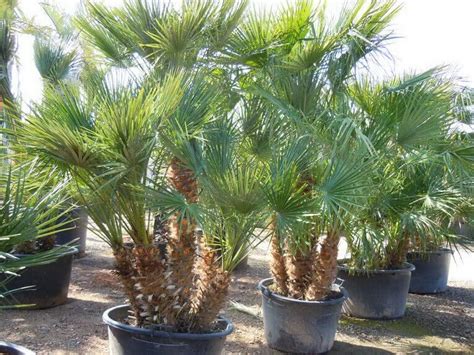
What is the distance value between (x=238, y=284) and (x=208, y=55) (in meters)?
3.58

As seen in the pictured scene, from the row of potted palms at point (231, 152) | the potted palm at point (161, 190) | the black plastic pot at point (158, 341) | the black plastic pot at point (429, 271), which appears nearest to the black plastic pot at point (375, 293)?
the row of potted palms at point (231, 152)

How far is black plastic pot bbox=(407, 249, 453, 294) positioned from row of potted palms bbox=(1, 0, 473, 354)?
6.56 feet

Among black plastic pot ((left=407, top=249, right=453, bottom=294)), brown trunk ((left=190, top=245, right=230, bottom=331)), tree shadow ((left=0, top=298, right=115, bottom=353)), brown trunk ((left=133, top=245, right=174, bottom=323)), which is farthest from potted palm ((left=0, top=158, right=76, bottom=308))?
black plastic pot ((left=407, top=249, right=453, bottom=294))

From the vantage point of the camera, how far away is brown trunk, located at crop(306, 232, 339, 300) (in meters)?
4.54

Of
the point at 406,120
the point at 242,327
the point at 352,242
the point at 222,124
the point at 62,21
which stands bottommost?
the point at 242,327

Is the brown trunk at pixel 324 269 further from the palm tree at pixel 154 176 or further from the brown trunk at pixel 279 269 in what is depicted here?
the palm tree at pixel 154 176

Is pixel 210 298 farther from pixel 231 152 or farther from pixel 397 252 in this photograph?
pixel 397 252

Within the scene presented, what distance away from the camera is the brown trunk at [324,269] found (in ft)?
14.9

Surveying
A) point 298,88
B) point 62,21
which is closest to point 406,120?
point 298,88

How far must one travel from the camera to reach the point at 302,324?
4.52 metres

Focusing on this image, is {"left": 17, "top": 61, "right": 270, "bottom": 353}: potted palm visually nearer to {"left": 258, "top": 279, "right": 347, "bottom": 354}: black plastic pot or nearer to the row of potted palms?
the row of potted palms

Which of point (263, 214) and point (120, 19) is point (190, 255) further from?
point (120, 19)

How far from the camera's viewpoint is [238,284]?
690cm

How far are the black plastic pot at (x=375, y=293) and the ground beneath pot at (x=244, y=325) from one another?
11cm
